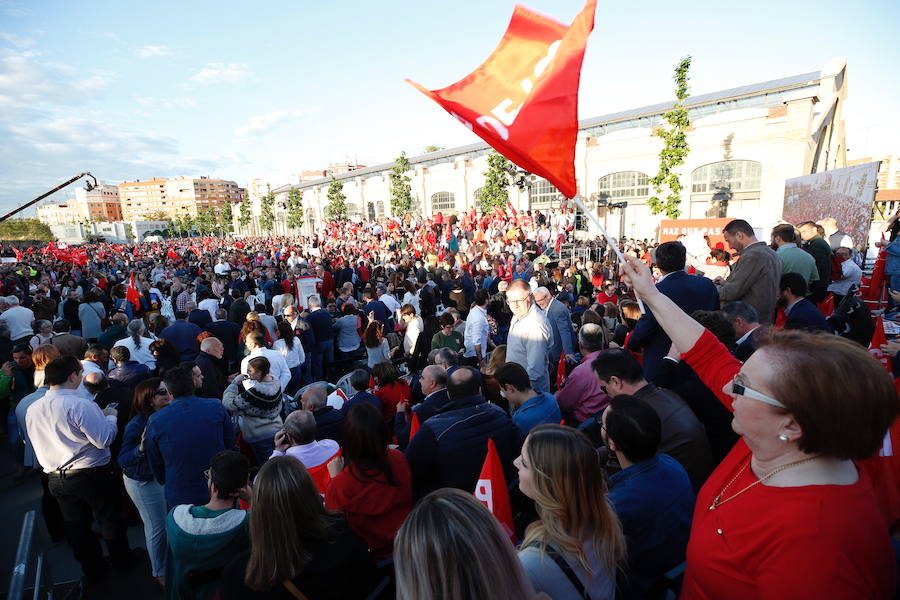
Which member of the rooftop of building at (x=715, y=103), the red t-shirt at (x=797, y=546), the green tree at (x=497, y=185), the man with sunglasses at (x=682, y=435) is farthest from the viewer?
the green tree at (x=497, y=185)

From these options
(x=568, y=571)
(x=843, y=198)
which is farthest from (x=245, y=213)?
(x=568, y=571)

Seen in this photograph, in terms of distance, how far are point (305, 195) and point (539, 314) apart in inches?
2597

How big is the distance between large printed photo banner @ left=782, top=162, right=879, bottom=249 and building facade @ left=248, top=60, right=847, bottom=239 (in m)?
7.83

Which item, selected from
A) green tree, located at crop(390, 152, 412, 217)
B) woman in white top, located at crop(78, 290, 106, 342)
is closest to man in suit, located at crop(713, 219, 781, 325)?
woman in white top, located at crop(78, 290, 106, 342)

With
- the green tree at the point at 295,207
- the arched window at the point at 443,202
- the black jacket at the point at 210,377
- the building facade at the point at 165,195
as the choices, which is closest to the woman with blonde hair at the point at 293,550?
the black jacket at the point at 210,377

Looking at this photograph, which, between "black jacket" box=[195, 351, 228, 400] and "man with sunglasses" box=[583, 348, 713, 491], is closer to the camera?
"man with sunglasses" box=[583, 348, 713, 491]

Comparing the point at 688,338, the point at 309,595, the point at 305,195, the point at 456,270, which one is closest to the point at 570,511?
the point at 688,338

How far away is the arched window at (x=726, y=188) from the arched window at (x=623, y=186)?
9.36ft

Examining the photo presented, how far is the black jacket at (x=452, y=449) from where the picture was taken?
2.81m

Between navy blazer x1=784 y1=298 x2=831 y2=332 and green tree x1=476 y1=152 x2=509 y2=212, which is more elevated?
green tree x1=476 y1=152 x2=509 y2=212

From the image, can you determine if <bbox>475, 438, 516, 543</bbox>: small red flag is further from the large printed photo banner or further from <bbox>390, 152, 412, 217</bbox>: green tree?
<bbox>390, 152, 412, 217</bbox>: green tree

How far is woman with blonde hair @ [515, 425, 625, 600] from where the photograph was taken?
4.98 ft

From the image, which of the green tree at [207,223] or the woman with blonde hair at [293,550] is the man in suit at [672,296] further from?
the green tree at [207,223]

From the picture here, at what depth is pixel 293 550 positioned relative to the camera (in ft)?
6.07
